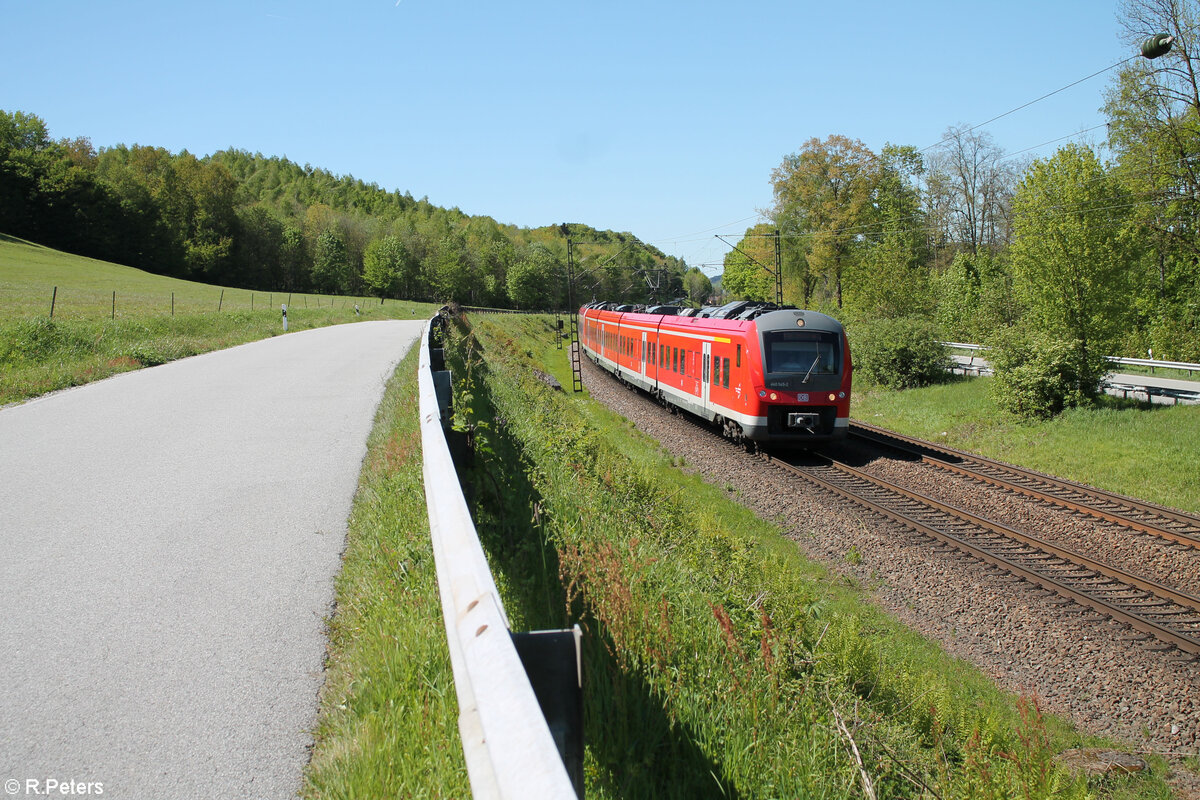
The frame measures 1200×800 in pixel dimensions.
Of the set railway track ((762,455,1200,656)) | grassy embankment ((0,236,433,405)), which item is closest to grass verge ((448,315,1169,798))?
railway track ((762,455,1200,656))

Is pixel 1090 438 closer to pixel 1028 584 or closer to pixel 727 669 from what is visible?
pixel 1028 584

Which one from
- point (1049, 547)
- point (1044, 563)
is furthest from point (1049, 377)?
point (1044, 563)

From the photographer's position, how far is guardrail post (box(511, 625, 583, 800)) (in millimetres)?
1820

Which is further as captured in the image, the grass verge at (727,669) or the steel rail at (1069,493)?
the steel rail at (1069,493)

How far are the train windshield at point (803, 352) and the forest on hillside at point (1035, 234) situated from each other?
24.1 feet

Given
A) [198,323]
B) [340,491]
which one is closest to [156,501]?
[340,491]

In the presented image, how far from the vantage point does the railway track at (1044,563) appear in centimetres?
781

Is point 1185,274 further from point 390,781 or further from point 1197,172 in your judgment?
point 390,781

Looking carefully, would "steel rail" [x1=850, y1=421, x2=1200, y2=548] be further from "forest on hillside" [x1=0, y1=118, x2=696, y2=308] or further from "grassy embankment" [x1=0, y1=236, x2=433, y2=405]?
"forest on hillside" [x1=0, y1=118, x2=696, y2=308]

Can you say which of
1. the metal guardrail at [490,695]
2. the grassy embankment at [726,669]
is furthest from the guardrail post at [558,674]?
the grassy embankment at [726,669]

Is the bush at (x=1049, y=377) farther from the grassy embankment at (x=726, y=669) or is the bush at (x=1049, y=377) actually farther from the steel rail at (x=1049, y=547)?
the grassy embankment at (x=726, y=669)

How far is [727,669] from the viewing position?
4.18 m

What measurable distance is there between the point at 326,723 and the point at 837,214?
4671 cm

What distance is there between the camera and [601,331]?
36000 millimetres
